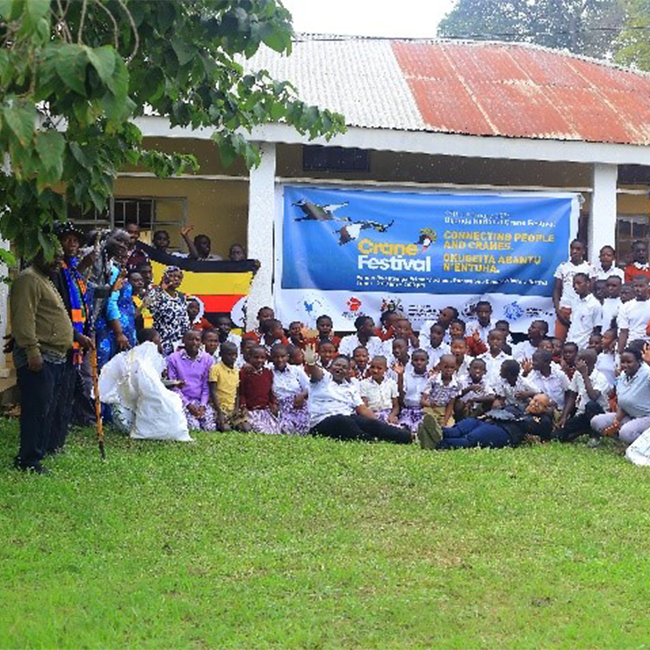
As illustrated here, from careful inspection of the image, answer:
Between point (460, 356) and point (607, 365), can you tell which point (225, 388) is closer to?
point (460, 356)

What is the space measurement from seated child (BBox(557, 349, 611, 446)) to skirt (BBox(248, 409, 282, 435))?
2551 millimetres

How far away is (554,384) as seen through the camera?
412 inches

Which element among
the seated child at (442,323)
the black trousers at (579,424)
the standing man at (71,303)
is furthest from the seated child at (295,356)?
the black trousers at (579,424)

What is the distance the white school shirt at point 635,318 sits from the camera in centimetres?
1077

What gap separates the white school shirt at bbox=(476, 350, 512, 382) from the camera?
10.6 m

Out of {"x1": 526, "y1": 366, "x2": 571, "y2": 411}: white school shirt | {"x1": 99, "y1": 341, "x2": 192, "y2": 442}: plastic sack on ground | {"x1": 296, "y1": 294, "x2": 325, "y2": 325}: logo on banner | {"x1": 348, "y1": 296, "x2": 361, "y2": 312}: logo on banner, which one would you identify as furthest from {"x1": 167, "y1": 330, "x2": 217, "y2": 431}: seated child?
{"x1": 526, "y1": 366, "x2": 571, "y2": 411}: white school shirt

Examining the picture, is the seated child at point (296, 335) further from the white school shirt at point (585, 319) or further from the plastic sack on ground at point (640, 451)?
the plastic sack on ground at point (640, 451)

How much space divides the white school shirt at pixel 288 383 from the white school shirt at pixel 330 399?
0.58ft

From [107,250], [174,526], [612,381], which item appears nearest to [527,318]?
[612,381]

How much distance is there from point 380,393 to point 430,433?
1.12m

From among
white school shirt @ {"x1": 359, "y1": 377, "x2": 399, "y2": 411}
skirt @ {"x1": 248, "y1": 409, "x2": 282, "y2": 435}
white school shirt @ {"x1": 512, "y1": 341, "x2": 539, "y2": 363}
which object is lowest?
skirt @ {"x1": 248, "y1": 409, "x2": 282, "y2": 435}

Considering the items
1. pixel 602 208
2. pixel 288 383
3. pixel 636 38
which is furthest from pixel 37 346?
pixel 636 38

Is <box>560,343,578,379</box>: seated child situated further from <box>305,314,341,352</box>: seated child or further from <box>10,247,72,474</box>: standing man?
<box>10,247,72,474</box>: standing man

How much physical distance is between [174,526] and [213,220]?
8124mm
